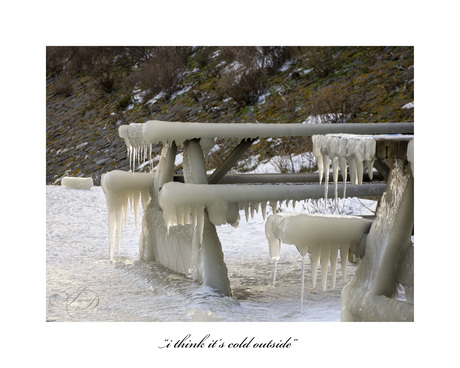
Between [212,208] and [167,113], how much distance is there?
537 inches

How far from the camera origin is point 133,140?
7.25 metres

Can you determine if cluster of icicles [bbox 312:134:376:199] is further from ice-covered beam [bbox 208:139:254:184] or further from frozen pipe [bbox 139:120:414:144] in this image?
ice-covered beam [bbox 208:139:254:184]

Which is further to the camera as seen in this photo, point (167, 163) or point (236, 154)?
point (167, 163)

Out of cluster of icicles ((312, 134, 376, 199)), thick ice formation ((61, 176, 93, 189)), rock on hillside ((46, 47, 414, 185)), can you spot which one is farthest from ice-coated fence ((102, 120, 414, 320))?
rock on hillside ((46, 47, 414, 185))

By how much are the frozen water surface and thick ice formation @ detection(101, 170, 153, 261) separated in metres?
0.58

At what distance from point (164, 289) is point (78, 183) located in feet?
29.2

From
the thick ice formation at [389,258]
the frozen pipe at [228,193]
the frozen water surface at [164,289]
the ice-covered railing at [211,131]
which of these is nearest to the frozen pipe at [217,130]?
the ice-covered railing at [211,131]

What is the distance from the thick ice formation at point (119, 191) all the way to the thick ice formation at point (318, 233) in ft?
9.16

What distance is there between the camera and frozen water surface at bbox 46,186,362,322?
6.06 metres

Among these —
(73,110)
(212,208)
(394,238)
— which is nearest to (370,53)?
(73,110)

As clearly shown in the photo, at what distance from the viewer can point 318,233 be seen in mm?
4512

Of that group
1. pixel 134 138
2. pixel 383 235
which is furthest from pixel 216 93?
pixel 383 235

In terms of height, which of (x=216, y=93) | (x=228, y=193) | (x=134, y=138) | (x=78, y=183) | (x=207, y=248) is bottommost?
(x=207, y=248)

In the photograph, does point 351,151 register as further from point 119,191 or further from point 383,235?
point 119,191
